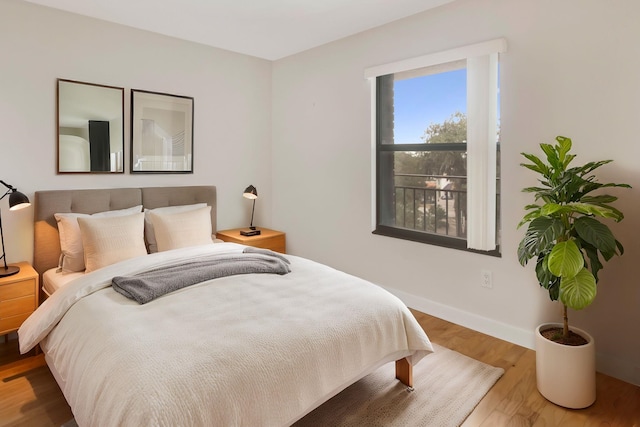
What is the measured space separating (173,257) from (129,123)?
150cm

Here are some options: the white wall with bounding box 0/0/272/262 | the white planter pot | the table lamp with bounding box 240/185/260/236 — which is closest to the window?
the white planter pot

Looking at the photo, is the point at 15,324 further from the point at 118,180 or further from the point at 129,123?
the point at 129,123

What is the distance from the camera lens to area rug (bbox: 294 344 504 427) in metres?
1.98

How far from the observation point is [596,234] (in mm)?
1969

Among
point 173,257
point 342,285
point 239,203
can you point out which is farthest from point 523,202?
point 239,203

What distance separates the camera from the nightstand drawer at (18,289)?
8.18ft

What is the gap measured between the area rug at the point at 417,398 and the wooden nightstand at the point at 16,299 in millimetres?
998

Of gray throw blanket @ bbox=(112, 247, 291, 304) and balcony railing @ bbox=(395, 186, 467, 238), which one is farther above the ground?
balcony railing @ bbox=(395, 186, 467, 238)

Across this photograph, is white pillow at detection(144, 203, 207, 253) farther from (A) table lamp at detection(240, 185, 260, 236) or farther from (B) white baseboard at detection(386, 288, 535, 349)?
(B) white baseboard at detection(386, 288, 535, 349)

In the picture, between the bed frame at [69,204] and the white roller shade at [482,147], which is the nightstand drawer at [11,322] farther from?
the white roller shade at [482,147]

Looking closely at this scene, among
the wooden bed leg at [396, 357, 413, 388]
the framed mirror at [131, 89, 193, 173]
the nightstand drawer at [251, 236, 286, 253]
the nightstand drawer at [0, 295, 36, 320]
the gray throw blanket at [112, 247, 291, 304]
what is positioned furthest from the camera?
the nightstand drawer at [251, 236, 286, 253]

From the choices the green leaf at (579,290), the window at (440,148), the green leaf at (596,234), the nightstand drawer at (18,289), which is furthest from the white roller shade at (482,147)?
the nightstand drawer at (18,289)

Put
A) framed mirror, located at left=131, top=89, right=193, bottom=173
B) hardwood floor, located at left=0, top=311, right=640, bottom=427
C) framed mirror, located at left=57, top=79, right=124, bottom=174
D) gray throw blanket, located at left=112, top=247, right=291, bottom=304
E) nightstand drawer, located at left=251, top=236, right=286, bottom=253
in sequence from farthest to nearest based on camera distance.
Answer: nightstand drawer, located at left=251, top=236, right=286, bottom=253
framed mirror, located at left=131, top=89, right=193, bottom=173
framed mirror, located at left=57, top=79, right=124, bottom=174
gray throw blanket, located at left=112, top=247, right=291, bottom=304
hardwood floor, located at left=0, top=311, right=640, bottom=427

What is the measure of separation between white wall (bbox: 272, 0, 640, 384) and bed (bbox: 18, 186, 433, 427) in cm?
106
